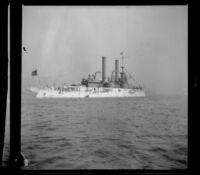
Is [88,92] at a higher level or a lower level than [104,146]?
higher

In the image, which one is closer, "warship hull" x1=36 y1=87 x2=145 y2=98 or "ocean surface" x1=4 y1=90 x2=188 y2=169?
"ocean surface" x1=4 y1=90 x2=188 y2=169

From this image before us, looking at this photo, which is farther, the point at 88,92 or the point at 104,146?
the point at 88,92

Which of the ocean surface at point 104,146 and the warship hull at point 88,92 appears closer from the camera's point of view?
the ocean surface at point 104,146
